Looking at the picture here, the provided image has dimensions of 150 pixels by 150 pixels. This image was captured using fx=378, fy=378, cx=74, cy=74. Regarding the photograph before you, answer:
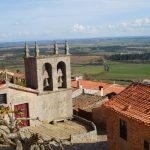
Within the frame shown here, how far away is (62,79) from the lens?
3469 cm

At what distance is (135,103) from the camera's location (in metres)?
21.8

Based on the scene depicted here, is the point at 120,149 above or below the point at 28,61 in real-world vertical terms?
below

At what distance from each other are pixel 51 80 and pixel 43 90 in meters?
A: 1.15

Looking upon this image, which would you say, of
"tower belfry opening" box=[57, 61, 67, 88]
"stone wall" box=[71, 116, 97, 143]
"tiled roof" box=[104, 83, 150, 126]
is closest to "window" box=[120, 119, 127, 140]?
"tiled roof" box=[104, 83, 150, 126]

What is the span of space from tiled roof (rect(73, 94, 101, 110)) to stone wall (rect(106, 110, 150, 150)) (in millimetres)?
12993

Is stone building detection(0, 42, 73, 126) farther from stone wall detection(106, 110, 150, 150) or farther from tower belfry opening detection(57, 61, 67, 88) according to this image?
stone wall detection(106, 110, 150, 150)

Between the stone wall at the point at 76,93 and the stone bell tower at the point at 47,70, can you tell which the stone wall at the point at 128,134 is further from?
the stone wall at the point at 76,93

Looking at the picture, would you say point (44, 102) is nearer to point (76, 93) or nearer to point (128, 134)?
point (76, 93)

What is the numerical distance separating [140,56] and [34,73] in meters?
137

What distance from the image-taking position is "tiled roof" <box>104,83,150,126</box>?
20250mm

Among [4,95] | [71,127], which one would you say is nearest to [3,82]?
[4,95]

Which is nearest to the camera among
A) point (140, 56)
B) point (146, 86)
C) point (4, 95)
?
point (146, 86)

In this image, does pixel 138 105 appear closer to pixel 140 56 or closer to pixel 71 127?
pixel 71 127

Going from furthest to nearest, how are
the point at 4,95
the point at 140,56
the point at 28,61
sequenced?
1. the point at 140,56
2. the point at 28,61
3. the point at 4,95
